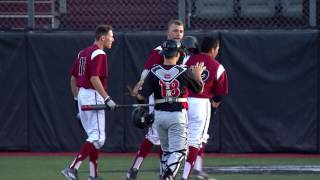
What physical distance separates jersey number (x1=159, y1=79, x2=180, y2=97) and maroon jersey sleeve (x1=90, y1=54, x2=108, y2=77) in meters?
1.39

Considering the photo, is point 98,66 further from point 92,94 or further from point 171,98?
point 171,98

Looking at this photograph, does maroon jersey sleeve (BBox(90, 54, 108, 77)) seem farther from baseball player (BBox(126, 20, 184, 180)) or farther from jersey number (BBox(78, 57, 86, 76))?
baseball player (BBox(126, 20, 184, 180))

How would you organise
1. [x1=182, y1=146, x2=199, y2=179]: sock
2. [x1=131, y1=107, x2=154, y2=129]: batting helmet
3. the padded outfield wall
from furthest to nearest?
the padded outfield wall < [x1=182, y1=146, x2=199, y2=179]: sock < [x1=131, y1=107, x2=154, y2=129]: batting helmet

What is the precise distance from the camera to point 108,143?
48.7 ft

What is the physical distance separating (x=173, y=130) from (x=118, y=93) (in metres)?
5.64

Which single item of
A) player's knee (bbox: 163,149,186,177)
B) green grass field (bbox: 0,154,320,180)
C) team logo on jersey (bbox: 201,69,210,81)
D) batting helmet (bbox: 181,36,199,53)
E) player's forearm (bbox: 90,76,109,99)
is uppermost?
batting helmet (bbox: 181,36,199,53)

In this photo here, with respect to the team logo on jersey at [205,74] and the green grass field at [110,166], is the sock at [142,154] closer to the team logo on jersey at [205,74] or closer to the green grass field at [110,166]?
the green grass field at [110,166]

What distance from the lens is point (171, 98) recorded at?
929 cm

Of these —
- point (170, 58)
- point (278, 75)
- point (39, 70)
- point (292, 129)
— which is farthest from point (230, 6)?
point (170, 58)

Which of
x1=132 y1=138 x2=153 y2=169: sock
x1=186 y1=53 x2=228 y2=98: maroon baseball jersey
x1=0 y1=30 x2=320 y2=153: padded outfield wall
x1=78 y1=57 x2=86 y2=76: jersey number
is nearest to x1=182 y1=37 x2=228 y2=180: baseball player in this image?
x1=186 y1=53 x2=228 y2=98: maroon baseball jersey

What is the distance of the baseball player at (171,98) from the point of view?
927 cm

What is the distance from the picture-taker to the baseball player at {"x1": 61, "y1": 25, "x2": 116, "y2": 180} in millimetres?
10445

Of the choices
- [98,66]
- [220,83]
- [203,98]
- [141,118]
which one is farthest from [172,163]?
[98,66]

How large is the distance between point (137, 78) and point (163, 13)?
138cm
